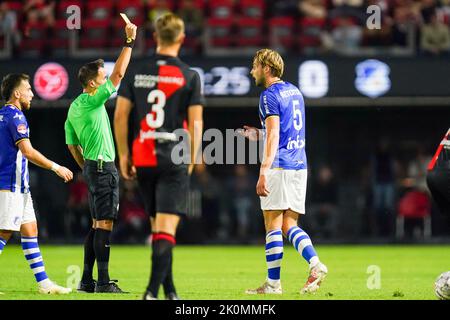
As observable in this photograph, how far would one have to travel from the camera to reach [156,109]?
7758 millimetres

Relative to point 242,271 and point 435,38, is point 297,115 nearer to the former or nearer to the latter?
point 242,271

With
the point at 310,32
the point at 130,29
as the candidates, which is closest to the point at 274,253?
the point at 130,29

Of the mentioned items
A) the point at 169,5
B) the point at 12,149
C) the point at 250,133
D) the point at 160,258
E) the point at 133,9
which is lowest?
the point at 160,258

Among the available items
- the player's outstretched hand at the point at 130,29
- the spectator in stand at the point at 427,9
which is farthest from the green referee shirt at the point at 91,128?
the spectator in stand at the point at 427,9

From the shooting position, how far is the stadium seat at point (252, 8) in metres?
21.3

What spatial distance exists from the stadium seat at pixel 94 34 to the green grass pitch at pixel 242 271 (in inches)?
162

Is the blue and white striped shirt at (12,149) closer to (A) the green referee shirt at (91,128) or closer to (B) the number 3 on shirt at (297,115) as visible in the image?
(A) the green referee shirt at (91,128)

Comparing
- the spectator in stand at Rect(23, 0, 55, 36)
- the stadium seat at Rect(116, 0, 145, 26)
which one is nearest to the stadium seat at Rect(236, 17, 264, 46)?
the stadium seat at Rect(116, 0, 145, 26)

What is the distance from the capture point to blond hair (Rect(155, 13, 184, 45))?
760 centimetres

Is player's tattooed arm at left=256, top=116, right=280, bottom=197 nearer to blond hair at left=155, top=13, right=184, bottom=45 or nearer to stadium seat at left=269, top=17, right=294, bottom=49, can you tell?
blond hair at left=155, top=13, right=184, bottom=45

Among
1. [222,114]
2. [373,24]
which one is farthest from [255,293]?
[222,114]

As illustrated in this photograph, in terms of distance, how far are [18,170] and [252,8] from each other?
12920mm

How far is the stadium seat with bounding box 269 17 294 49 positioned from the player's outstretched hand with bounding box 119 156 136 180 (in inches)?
492
